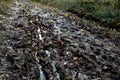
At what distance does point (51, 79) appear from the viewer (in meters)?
7.45

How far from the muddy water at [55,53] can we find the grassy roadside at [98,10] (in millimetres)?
1712

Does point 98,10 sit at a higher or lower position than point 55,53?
higher

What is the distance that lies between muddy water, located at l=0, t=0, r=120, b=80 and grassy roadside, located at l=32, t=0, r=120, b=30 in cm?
171

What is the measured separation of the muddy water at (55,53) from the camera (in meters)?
7.79

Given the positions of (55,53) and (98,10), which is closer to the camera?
(55,53)

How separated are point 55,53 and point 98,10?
6.79 meters

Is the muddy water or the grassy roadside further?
the grassy roadside

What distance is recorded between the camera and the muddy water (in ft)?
25.6

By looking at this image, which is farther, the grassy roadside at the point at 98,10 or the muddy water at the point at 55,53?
the grassy roadside at the point at 98,10

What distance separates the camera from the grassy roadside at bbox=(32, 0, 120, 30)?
13906mm

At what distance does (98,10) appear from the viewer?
50.1ft

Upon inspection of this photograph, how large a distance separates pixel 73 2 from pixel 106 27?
4.82 m

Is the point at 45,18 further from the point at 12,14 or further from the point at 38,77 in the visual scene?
the point at 38,77

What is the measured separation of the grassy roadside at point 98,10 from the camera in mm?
13906
